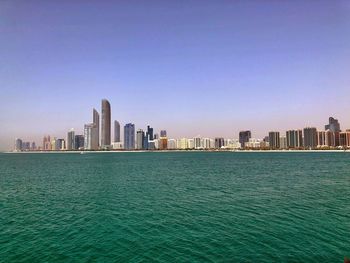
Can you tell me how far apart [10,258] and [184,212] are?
66.5 feet

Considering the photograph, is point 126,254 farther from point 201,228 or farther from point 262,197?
point 262,197

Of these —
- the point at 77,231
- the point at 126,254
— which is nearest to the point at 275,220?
the point at 126,254

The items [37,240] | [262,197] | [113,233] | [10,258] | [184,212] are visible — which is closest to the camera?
[10,258]

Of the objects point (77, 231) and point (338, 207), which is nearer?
point (77, 231)

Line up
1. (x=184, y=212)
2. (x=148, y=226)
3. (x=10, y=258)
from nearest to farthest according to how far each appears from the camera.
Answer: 1. (x=10, y=258)
2. (x=148, y=226)
3. (x=184, y=212)

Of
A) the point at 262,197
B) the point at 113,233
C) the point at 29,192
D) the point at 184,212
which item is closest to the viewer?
the point at 113,233

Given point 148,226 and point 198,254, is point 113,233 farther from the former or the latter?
point 198,254

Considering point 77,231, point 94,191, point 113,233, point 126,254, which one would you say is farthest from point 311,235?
point 94,191

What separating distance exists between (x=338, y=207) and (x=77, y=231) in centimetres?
3464

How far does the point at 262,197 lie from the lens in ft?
147

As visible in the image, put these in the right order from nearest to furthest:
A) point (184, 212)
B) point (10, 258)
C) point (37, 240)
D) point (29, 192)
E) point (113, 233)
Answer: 1. point (10, 258)
2. point (37, 240)
3. point (113, 233)
4. point (184, 212)
5. point (29, 192)

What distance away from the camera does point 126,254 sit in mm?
22578

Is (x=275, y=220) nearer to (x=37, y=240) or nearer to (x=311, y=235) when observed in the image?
(x=311, y=235)

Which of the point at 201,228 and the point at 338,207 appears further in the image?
the point at 338,207
